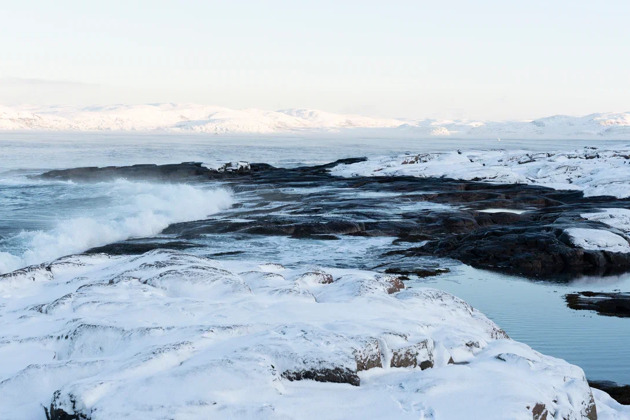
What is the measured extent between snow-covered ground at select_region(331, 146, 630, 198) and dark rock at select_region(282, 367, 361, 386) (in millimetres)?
24762

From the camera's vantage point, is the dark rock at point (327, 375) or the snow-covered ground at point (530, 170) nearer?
the dark rock at point (327, 375)

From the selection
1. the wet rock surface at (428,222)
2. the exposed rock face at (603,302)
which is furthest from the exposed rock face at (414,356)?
the wet rock surface at (428,222)

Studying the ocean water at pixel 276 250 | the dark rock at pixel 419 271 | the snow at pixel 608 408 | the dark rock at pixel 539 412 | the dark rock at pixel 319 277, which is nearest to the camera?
the dark rock at pixel 539 412

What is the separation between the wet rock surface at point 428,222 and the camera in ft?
44.9

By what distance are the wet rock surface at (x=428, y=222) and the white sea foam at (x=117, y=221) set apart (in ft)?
3.39

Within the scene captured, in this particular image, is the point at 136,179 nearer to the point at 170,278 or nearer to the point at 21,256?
the point at 21,256

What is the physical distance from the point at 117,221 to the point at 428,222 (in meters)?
9.67

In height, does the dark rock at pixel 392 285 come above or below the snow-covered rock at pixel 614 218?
above

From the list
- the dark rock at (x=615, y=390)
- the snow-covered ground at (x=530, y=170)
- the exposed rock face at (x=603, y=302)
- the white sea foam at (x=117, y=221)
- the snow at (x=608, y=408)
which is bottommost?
the white sea foam at (x=117, y=221)

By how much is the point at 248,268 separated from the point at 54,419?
13.2ft

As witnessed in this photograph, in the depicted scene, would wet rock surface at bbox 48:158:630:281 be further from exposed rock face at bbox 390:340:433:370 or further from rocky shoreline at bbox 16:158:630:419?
exposed rock face at bbox 390:340:433:370

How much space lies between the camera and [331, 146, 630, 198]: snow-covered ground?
30.0 metres

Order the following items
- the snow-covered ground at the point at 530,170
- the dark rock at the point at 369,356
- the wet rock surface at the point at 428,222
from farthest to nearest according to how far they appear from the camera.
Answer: the snow-covered ground at the point at 530,170
the wet rock surface at the point at 428,222
the dark rock at the point at 369,356

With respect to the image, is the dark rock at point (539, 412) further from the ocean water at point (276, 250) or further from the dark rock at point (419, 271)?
the dark rock at point (419, 271)
